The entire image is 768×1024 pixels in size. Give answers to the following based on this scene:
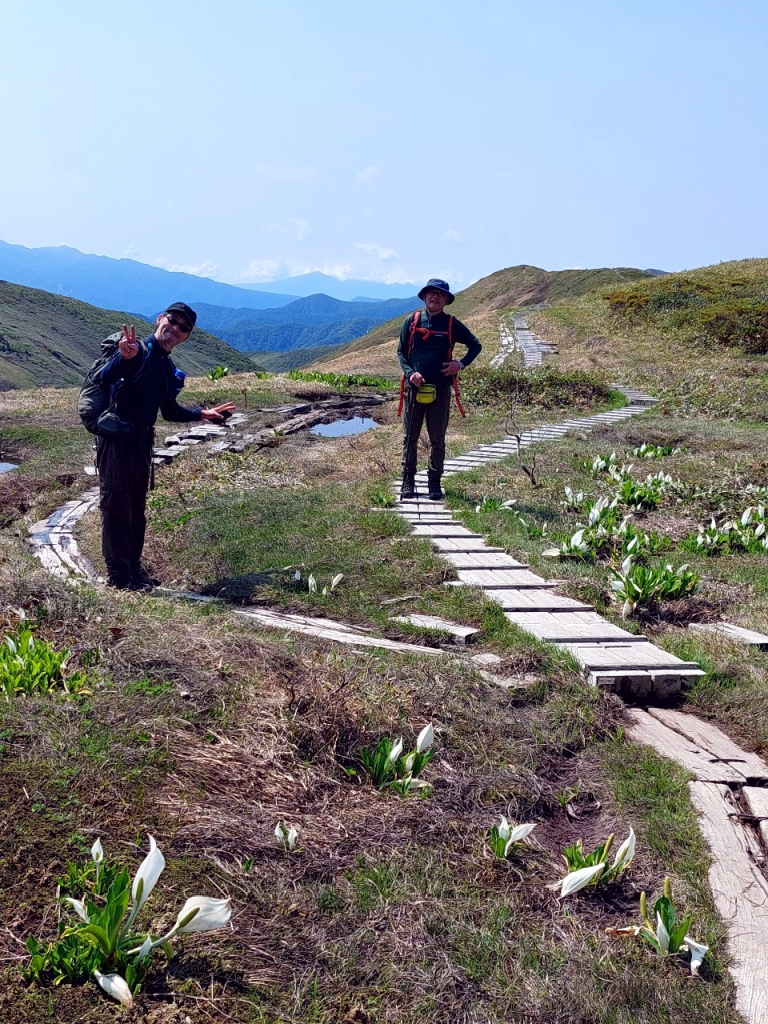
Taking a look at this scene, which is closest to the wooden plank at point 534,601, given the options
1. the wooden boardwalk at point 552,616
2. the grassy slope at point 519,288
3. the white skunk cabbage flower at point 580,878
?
the wooden boardwalk at point 552,616

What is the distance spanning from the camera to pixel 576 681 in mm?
4473

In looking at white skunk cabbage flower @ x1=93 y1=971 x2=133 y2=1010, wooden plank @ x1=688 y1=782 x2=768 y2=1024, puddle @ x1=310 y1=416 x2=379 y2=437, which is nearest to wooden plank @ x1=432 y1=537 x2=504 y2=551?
wooden plank @ x1=688 y1=782 x2=768 y2=1024

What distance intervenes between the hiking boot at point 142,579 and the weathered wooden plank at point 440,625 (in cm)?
208

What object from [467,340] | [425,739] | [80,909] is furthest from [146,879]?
[467,340]

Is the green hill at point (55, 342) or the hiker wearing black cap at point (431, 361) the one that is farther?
the green hill at point (55, 342)

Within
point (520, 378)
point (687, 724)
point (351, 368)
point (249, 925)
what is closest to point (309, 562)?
point (687, 724)

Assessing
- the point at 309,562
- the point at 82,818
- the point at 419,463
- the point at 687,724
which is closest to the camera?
the point at 82,818

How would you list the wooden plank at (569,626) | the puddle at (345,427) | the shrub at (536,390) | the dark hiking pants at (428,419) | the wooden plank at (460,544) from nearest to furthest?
the wooden plank at (569,626) < the wooden plank at (460,544) < the dark hiking pants at (428,419) < the puddle at (345,427) < the shrub at (536,390)

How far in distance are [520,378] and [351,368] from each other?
34.0 ft

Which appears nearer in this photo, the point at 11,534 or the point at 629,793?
the point at 629,793

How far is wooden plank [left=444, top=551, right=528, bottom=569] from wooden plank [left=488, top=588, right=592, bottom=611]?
0.59 m

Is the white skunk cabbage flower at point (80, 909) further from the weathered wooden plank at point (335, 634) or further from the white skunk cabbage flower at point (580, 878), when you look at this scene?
the weathered wooden plank at point (335, 634)

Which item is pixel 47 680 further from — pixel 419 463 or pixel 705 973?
pixel 419 463

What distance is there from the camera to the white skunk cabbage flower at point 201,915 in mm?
2365
